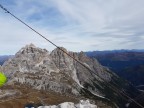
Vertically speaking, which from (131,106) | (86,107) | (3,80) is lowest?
(86,107)

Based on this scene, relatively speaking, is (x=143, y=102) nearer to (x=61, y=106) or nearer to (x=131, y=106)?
(x=131, y=106)

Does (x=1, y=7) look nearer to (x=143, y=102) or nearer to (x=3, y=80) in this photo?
(x=3, y=80)

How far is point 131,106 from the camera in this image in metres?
83.2

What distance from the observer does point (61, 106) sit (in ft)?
533

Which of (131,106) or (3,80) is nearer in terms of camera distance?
(3,80)

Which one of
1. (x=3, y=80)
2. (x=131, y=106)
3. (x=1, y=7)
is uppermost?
(x=1, y=7)

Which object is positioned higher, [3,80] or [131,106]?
[3,80]

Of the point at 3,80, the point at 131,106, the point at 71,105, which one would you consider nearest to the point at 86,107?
the point at 71,105

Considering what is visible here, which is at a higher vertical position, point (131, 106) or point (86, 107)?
point (131, 106)

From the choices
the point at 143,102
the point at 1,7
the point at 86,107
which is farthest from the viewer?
the point at 86,107

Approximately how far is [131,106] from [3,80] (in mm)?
71356

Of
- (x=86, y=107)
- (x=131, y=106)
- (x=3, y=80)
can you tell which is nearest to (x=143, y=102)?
(x=131, y=106)

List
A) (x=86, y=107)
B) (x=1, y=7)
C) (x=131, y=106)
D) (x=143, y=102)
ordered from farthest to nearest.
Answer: (x=86, y=107) → (x=131, y=106) → (x=143, y=102) → (x=1, y=7)

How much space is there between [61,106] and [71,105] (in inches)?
259
